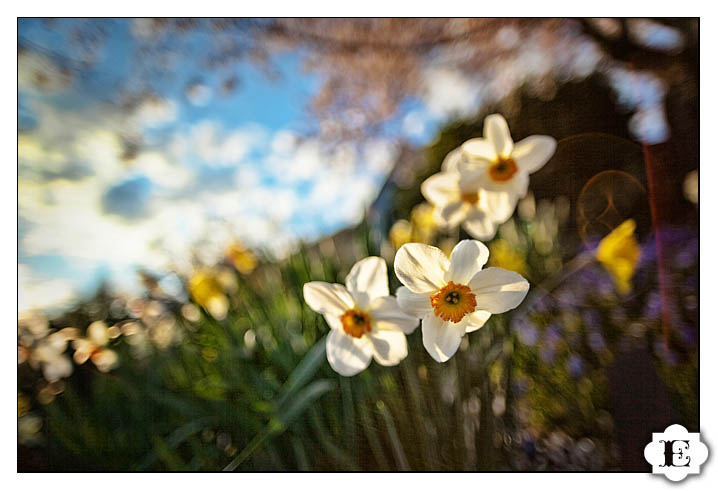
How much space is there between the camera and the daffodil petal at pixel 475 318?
1.31 m

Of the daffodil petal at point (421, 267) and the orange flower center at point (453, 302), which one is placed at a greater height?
the daffodil petal at point (421, 267)

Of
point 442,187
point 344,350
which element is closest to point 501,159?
point 442,187

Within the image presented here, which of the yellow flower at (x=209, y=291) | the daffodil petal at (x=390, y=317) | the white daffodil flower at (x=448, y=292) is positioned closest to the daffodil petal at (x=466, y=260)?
the white daffodil flower at (x=448, y=292)

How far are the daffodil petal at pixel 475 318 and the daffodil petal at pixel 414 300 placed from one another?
0.07 m

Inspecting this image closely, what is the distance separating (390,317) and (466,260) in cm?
19

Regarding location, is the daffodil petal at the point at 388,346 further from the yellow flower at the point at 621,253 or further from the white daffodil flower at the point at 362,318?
the yellow flower at the point at 621,253

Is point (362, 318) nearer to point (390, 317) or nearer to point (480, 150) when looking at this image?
point (390, 317)

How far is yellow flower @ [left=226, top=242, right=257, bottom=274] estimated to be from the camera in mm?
1466

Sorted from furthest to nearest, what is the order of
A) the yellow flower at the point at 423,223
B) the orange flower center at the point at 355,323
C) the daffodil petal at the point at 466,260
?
the yellow flower at the point at 423,223 → the orange flower center at the point at 355,323 → the daffodil petal at the point at 466,260

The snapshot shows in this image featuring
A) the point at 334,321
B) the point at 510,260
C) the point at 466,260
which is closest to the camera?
the point at 466,260

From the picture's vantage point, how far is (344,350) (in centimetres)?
138

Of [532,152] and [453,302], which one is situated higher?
[532,152]

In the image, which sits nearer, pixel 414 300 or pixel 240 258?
pixel 414 300
